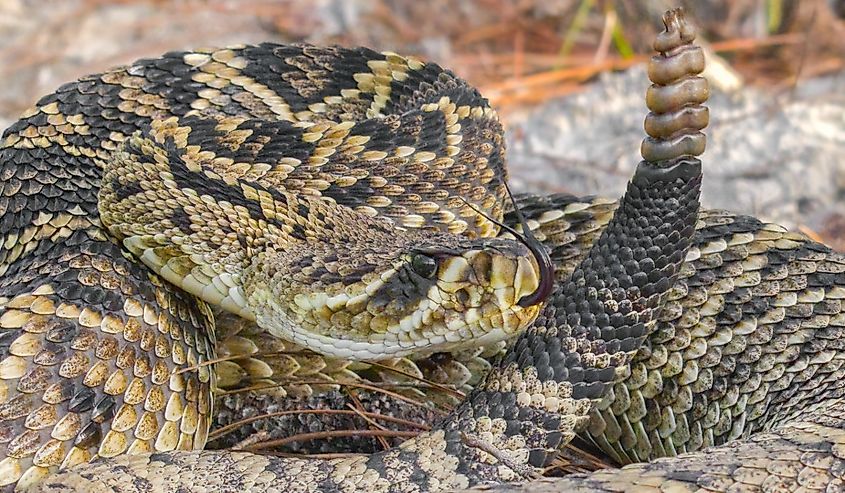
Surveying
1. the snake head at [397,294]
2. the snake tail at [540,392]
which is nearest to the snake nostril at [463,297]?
the snake head at [397,294]

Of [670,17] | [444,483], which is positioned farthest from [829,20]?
[444,483]

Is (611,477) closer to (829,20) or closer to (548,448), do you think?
(548,448)

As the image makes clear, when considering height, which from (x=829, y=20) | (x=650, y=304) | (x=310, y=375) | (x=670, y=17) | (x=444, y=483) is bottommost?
(x=444, y=483)

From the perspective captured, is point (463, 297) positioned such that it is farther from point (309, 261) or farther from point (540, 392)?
point (309, 261)

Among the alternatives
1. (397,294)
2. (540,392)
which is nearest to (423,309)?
(397,294)

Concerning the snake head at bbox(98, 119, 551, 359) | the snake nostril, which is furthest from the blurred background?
the snake nostril

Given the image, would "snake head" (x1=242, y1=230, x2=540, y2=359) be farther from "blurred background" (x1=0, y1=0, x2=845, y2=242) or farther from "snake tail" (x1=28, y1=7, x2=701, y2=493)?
"blurred background" (x1=0, y1=0, x2=845, y2=242)
